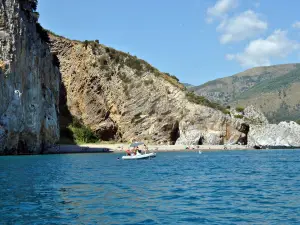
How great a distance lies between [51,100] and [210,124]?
94.7 feet

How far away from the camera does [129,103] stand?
7819 cm

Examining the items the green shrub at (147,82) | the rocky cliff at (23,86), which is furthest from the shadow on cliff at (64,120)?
the green shrub at (147,82)

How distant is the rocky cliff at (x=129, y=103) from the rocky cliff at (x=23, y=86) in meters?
16.3

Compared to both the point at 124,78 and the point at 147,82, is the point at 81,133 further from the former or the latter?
the point at 147,82

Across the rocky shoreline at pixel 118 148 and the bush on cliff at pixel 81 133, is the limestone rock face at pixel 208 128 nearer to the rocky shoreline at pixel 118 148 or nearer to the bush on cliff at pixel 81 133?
the rocky shoreline at pixel 118 148

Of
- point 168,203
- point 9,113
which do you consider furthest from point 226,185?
point 9,113

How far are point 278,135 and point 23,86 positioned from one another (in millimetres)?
54986

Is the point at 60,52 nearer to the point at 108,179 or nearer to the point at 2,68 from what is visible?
the point at 2,68

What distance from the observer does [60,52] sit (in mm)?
81625

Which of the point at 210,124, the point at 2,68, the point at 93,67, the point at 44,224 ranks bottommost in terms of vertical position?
the point at 44,224

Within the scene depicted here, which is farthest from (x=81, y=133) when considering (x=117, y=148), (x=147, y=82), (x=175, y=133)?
(x=175, y=133)

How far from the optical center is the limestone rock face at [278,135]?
274ft

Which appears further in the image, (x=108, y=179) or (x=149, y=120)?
(x=149, y=120)

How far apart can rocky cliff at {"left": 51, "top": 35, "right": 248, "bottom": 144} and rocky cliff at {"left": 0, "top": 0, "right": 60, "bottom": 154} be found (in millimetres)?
16299
